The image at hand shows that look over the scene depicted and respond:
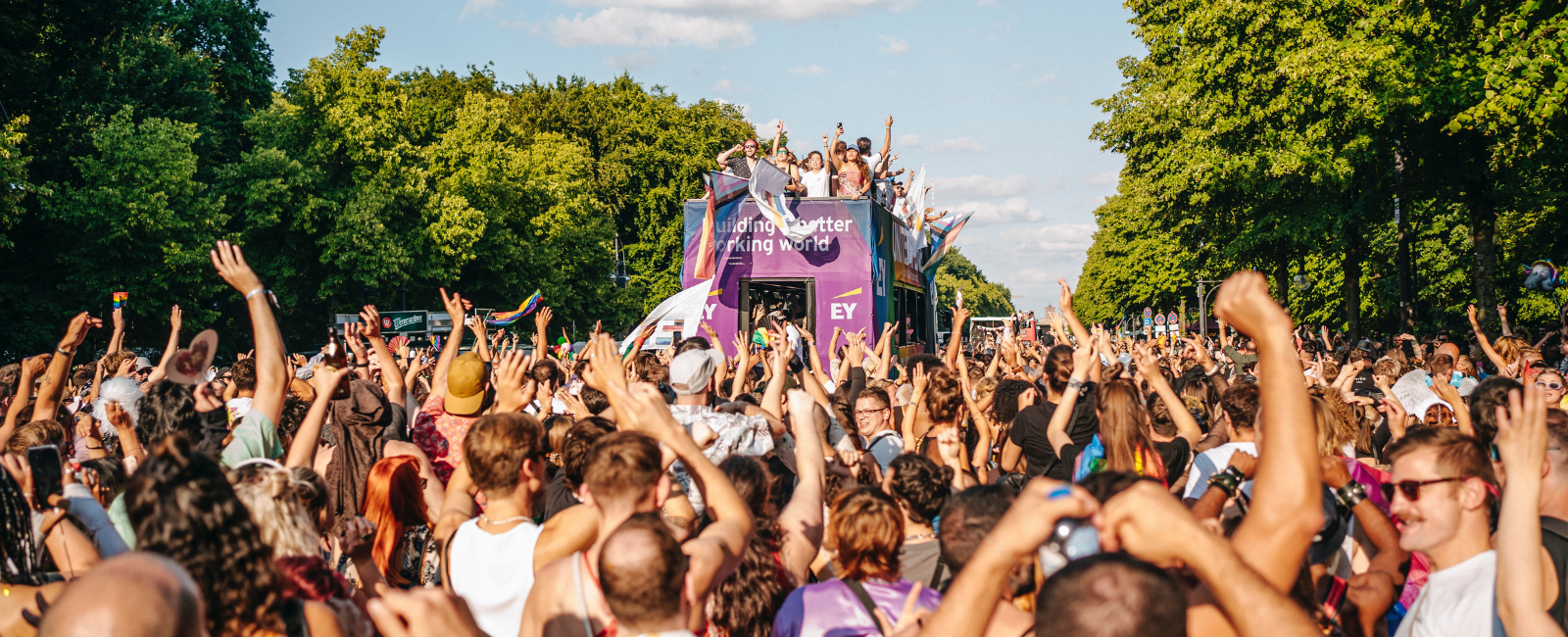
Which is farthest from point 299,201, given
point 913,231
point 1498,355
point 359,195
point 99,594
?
point 99,594

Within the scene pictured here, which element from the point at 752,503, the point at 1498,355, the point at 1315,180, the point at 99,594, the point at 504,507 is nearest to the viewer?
the point at 99,594

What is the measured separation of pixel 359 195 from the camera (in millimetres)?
24688

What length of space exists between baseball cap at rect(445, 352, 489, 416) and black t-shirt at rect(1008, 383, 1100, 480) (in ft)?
8.92

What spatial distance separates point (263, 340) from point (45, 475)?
83cm

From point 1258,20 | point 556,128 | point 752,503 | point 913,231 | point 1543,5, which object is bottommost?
point 752,503

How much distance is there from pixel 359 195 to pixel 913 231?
1429cm

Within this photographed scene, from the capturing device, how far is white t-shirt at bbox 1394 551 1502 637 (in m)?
2.45

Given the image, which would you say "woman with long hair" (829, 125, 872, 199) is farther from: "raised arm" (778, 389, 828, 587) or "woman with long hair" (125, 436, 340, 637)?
"woman with long hair" (125, 436, 340, 637)

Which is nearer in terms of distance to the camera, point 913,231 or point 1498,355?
point 1498,355

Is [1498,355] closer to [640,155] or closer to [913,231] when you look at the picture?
[913,231]

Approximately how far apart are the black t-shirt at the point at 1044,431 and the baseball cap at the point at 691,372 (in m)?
1.74

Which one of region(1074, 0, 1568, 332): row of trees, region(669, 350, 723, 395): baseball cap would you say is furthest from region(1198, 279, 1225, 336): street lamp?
region(669, 350, 723, 395): baseball cap

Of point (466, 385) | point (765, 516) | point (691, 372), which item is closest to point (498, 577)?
point (765, 516)

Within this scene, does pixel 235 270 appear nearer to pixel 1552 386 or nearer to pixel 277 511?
pixel 277 511
